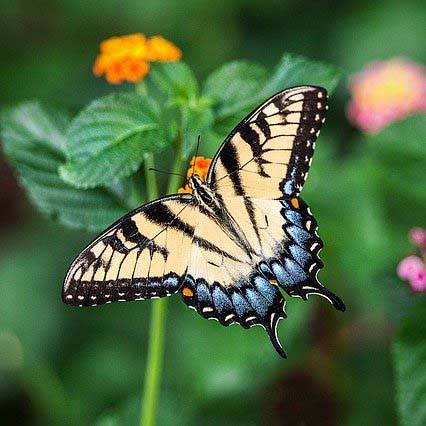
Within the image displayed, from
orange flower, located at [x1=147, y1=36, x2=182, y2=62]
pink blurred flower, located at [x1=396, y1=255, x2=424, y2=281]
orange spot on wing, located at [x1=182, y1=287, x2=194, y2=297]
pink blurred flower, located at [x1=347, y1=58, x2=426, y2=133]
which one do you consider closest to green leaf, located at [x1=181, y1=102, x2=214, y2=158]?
orange flower, located at [x1=147, y1=36, x2=182, y2=62]

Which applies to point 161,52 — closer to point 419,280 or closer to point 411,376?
point 419,280

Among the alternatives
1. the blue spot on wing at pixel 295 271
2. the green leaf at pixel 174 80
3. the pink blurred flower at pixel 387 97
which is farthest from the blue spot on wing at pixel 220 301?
the pink blurred flower at pixel 387 97

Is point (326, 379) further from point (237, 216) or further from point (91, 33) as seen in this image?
point (91, 33)

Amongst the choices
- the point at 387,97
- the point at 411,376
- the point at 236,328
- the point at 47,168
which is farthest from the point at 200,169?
the point at 387,97

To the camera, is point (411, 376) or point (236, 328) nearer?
point (411, 376)

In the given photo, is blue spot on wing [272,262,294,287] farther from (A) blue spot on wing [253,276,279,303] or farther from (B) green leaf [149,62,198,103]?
(B) green leaf [149,62,198,103]

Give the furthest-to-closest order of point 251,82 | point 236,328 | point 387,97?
point 387,97 → point 236,328 → point 251,82

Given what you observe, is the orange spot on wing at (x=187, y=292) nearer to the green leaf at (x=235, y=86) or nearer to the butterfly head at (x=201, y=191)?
the butterfly head at (x=201, y=191)
